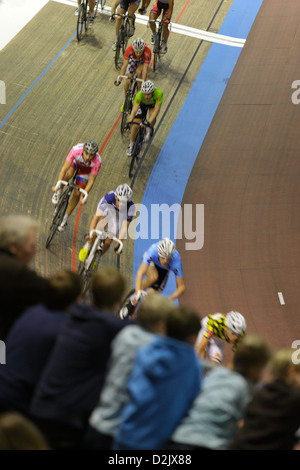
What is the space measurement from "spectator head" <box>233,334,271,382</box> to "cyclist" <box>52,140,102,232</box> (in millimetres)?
4696

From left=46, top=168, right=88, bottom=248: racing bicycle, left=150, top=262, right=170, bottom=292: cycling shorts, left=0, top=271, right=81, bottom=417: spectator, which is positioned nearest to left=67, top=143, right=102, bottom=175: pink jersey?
left=46, top=168, right=88, bottom=248: racing bicycle

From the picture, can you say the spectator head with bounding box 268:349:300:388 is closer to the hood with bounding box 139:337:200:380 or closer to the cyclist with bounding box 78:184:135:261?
the hood with bounding box 139:337:200:380

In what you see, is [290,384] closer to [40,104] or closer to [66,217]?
[66,217]

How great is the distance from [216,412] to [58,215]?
5336mm

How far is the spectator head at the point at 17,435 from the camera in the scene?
2.41 m

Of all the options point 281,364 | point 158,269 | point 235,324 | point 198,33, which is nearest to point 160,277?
point 158,269

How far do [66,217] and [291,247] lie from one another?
144 inches

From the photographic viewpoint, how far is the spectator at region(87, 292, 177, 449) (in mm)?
3084

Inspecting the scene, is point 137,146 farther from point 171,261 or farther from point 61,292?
point 61,292

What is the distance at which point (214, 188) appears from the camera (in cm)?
1002

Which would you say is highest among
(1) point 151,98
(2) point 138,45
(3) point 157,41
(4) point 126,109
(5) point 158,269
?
(2) point 138,45

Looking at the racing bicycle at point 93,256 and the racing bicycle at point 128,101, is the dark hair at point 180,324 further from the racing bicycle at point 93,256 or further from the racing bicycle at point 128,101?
the racing bicycle at point 128,101

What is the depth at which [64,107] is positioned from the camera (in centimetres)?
1070

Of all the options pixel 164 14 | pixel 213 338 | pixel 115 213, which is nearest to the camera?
pixel 213 338
